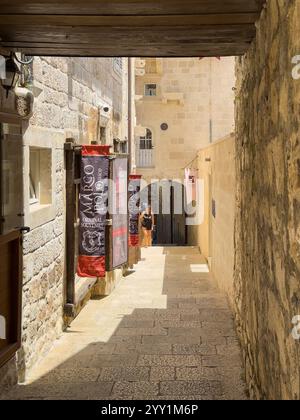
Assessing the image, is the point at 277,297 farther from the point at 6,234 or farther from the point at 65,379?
the point at 65,379

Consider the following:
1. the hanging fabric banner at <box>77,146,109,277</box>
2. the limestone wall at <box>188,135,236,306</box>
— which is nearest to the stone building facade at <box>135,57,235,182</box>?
the limestone wall at <box>188,135,236,306</box>

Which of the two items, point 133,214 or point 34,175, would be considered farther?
point 133,214

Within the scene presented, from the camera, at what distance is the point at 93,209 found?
8102 mm

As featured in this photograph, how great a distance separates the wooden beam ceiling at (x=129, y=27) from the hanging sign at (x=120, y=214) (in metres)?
3.22

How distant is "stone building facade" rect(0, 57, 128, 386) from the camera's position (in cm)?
599

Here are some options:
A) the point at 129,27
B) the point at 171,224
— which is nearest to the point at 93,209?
the point at 129,27

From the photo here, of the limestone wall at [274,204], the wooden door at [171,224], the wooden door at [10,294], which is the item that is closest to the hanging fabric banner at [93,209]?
the wooden door at [10,294]

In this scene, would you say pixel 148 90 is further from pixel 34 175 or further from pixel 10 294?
pixel 10 294

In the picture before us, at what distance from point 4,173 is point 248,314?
2.82 meters

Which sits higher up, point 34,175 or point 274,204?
point 34,175

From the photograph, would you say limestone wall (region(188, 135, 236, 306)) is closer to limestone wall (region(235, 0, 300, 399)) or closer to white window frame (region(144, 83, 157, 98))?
limestone wall (region(235, 0, 300, 399))

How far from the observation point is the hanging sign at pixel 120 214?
8.48m

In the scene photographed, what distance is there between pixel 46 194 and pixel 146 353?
→ 2.40 m
